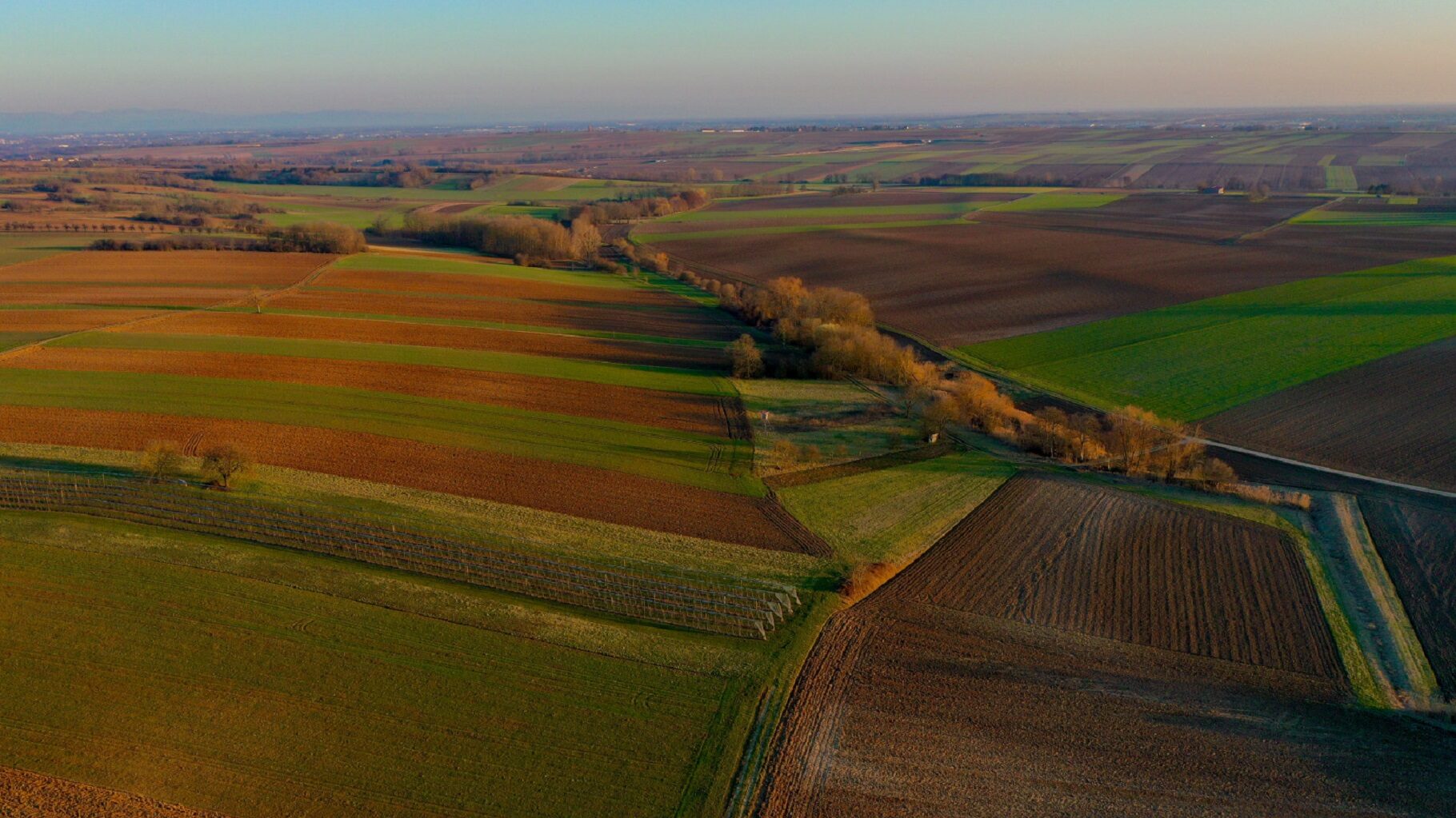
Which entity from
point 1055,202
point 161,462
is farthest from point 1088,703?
point 1055,202

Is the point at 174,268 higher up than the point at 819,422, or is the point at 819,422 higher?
the point at 174,268

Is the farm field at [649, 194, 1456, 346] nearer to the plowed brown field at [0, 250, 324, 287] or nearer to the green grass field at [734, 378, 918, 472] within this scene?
the green grass field at [734, 378, 918, 472]

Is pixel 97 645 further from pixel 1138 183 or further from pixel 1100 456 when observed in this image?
pixel 1138 183

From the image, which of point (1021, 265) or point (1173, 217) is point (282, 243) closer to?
point (1021, 265)

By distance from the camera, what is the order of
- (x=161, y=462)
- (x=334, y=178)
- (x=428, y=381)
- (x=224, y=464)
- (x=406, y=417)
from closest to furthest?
(x=224, y=464), (x=161, y=462), (x=406, y=417), (x=428, y=381), (x=334, y=178)

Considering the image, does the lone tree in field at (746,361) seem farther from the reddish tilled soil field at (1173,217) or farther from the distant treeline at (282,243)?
A: the reddish tilled soil field at (1173,217)

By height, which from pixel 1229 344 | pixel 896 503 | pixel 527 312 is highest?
pixel 527 312
